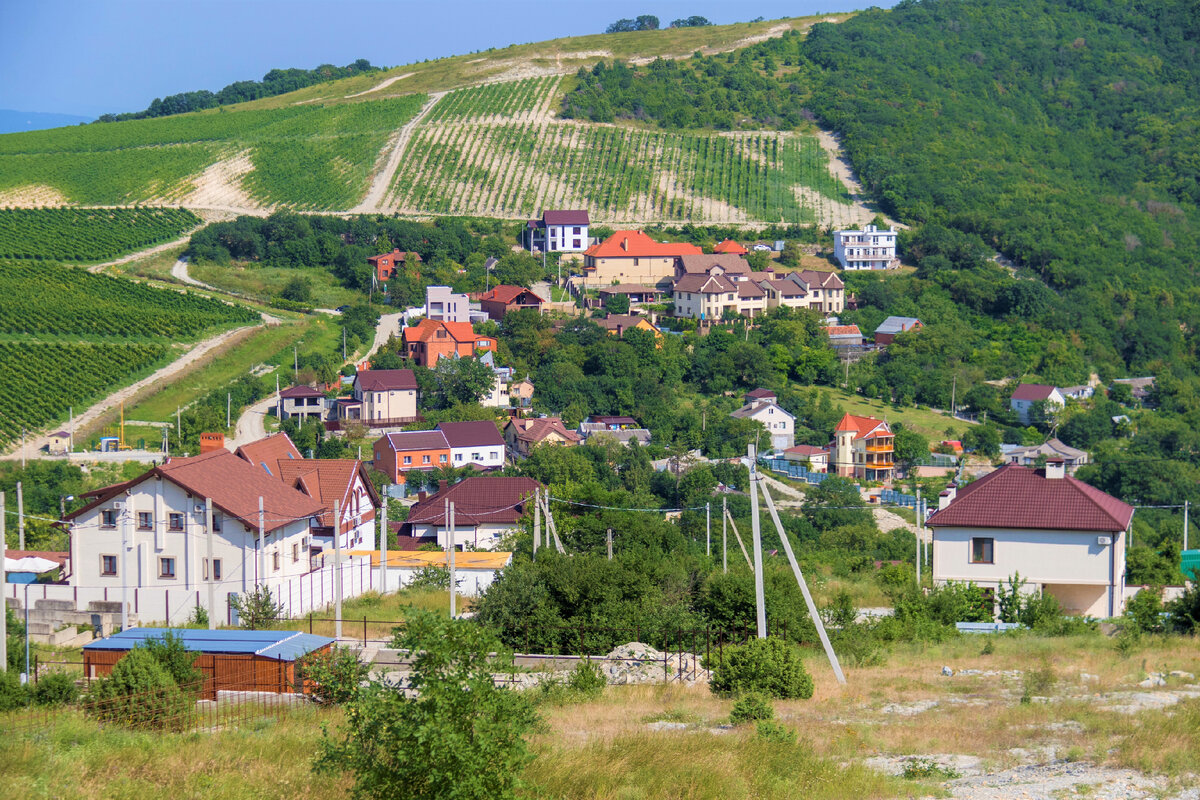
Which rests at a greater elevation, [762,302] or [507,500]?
[762,302]

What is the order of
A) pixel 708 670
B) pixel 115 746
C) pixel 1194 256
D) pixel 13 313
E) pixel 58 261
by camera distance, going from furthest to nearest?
pixel 1194 256 → pixel 58 261 → pixel 13 313 → pixel 708 670 → pixel 115 746

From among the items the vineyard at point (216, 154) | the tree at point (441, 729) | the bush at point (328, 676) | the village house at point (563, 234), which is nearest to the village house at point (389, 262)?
the village house at point (563, 234)

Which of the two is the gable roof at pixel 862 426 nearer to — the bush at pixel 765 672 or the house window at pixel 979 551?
the house window at pixel 979 551

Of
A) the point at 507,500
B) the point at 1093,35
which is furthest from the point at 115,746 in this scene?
the point at 1093,35

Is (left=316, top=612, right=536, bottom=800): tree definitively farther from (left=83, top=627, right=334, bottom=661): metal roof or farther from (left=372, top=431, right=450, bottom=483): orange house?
Result: (left=372, top=431, right=450, bottom=483): orange house

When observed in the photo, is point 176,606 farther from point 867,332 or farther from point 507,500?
point 867,332

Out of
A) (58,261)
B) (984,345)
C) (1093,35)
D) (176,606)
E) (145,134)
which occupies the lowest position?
(176,606)

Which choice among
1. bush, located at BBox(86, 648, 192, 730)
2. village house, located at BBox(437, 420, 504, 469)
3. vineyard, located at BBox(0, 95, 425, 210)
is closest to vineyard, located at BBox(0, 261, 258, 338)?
village house, located at BBox(437, 420, 504, 469)
